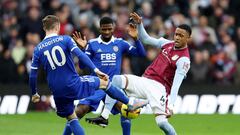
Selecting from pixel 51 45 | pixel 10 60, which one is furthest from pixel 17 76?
pixel 51 45

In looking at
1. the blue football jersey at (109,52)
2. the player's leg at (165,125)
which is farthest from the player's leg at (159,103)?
the blue football jersey at (109,52)

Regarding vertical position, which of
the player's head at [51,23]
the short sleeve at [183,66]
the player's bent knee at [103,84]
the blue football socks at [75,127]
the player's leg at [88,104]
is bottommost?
the blue football socks at [75,127]

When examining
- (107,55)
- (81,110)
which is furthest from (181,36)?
(81,110)

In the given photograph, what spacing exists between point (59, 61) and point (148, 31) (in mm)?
10443

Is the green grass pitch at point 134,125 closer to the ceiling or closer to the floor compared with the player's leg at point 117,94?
closer to the floor

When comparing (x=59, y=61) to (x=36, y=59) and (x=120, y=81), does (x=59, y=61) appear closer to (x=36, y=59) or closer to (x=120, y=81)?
(x=36, y=59)

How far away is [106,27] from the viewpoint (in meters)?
15.7

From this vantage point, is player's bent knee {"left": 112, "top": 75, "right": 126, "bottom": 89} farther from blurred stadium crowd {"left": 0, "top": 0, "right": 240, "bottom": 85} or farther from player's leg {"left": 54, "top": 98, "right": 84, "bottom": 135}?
blurred stadium crowd {"left": 0, "top": 0, "right": 240, "bottom": 85}

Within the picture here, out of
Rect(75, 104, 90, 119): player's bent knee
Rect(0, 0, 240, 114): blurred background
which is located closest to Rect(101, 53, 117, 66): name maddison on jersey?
Rect(75, 104, 90, 119): player's bent knee

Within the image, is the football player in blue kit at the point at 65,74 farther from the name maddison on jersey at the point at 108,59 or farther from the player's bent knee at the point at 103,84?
the name maddison on jersey at the point at 108,59

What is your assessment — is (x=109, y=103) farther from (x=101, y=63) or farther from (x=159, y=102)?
(x=159, y=102)

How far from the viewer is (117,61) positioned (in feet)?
52.2

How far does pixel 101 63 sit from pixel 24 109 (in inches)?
292

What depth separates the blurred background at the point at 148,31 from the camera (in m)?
23.2
